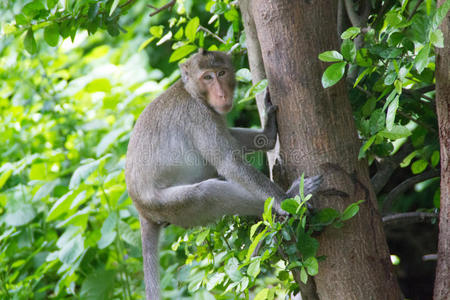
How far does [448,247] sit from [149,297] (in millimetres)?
1810

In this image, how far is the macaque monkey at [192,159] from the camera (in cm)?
302

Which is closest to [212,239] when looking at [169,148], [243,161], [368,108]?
[243,161]

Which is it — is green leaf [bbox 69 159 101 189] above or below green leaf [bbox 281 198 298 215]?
below

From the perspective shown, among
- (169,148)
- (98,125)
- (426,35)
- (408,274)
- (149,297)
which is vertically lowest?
(408,274)

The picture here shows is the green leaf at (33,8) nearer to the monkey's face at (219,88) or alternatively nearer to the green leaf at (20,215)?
the monkey's face at (219,88)

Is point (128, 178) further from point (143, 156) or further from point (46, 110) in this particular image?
point (46, 110)

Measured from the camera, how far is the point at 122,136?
4.10 metres

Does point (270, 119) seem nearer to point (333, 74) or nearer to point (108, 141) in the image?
point (333, 74)

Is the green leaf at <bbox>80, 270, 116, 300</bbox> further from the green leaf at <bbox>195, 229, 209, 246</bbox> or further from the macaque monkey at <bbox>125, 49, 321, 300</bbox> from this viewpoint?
the green leaf at <bbox>195, 229, 209, 246</bbox>

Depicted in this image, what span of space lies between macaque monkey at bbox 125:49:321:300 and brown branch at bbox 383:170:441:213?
75 centimetres

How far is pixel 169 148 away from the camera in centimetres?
328

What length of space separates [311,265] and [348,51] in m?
0.90

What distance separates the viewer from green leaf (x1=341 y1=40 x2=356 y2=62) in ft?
6.70

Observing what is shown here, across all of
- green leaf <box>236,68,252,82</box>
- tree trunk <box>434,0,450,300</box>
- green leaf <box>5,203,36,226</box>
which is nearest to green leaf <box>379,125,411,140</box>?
tree trunk <box>434,0,450,300</box>
